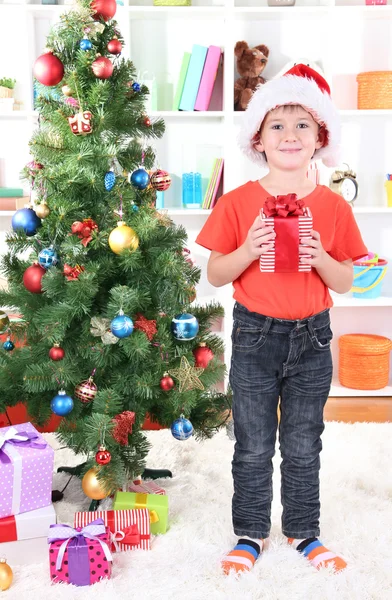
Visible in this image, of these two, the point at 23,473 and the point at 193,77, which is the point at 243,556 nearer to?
the point at 23,473

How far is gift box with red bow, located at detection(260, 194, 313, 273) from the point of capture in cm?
161

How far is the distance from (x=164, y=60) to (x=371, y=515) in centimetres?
239

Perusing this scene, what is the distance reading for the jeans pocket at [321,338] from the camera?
1.76 meters

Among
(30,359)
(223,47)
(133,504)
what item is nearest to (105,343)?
(30,359)

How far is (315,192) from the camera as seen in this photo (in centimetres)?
177

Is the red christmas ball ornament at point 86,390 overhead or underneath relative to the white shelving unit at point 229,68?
underneath

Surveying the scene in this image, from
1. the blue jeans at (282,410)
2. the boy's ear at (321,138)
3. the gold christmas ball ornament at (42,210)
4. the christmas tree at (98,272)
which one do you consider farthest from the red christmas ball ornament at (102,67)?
the blue jeans at (282,410)

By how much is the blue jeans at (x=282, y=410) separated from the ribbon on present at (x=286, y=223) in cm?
17

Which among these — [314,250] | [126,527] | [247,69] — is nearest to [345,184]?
[247,69]

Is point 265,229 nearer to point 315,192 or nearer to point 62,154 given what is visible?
point 315,192

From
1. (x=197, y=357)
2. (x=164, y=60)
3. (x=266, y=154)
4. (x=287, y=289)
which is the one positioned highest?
(x=164, y=60)

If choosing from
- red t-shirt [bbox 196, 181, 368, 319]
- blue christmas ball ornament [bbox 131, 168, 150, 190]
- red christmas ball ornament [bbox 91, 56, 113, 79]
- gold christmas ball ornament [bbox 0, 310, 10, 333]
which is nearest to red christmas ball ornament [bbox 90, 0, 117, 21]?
red christmas ball ornament [bbox 91, 56, 113, 79]

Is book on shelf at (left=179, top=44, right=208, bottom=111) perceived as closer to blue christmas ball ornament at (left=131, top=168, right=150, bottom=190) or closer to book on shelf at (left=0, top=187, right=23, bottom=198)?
book on shelf at (left=0, top=187, right=23, bottom=198)

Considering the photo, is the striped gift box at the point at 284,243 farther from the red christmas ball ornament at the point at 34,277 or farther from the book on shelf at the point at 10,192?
the book on shelf at the point at 10,192
